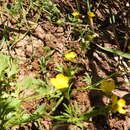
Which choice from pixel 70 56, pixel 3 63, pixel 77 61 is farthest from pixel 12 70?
pixel 77 61

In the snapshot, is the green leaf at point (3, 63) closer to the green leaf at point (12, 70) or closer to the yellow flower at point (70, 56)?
the green leaf at point (12, 70)

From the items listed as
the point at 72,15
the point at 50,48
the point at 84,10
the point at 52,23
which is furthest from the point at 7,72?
the point at 84,10

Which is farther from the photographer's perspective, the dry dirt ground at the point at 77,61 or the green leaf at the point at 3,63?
the dry dirt ground at the point at 77,61

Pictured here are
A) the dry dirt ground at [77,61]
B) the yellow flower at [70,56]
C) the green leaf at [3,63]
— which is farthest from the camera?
the yellow flower at [70,56]

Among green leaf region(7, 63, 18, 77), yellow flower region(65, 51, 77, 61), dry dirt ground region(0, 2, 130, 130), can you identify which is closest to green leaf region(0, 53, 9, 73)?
green leaf region(7, 63, 18, 77)

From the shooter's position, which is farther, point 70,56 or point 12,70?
point 70,56

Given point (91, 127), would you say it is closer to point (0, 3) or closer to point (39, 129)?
point (39, 129)

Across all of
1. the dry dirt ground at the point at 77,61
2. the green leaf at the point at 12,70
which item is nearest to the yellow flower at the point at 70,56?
the dry dirt ground at the point at 77,61

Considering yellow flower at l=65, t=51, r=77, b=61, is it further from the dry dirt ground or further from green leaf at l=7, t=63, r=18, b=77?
green leaf at l=7, t=63, r=18, b=77

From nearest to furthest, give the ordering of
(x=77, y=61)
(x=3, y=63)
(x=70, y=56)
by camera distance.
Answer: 1. (x=3, y=63)
2. (x=70, y=56)
3. (x=77, y=61)

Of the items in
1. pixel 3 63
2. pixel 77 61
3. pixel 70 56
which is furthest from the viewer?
pixel 77 61

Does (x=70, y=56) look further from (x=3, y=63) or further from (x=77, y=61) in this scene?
(x=3, y=63)
